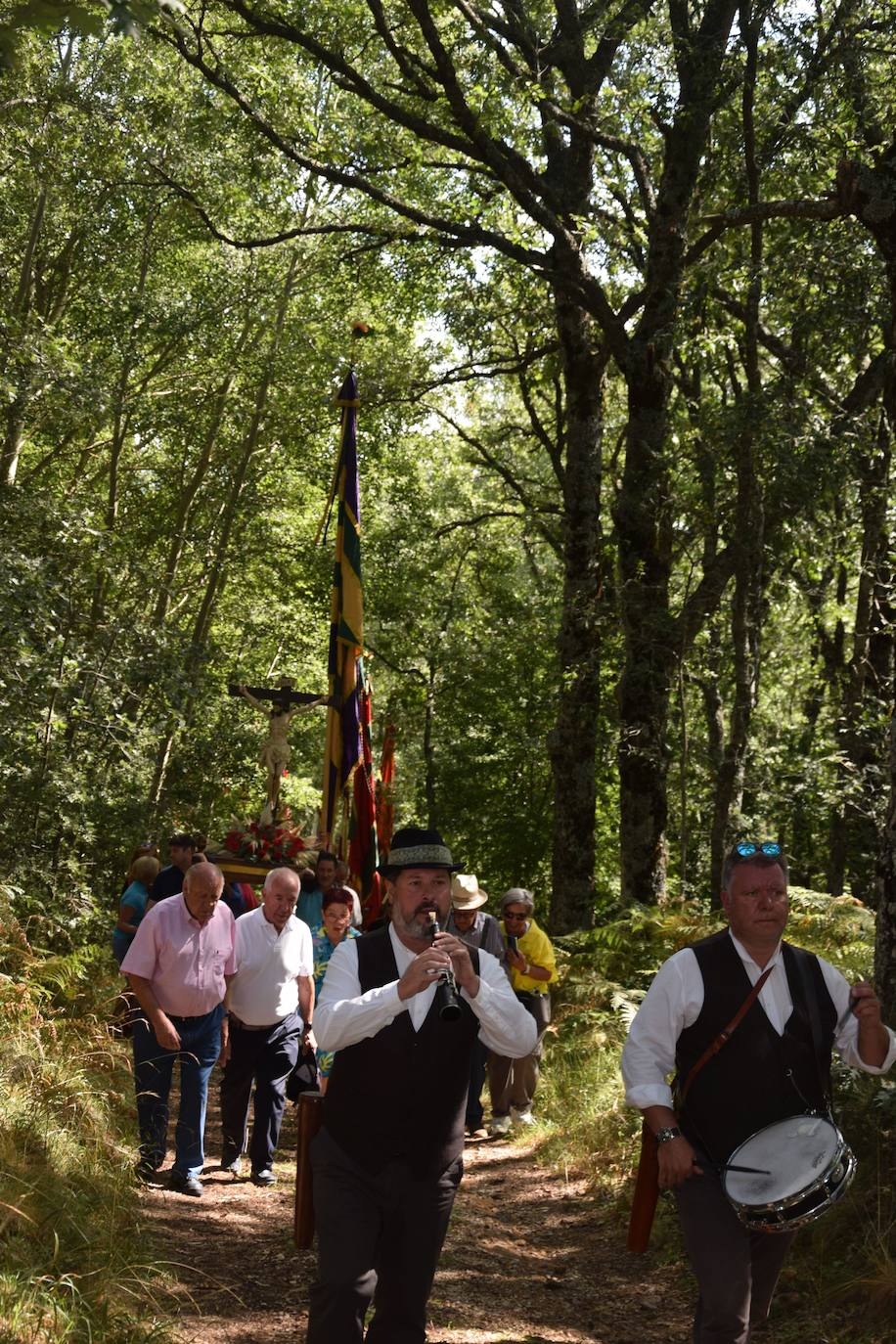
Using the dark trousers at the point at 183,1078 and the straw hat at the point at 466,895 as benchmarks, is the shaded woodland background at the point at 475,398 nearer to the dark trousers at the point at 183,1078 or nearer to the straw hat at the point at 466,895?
the straw hat at the point at 466,895

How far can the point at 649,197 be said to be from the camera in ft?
55.2

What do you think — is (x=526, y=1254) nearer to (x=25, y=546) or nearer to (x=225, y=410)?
(x=25, y=546)

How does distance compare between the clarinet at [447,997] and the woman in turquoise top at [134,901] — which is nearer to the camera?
the clarinet at [447,997]

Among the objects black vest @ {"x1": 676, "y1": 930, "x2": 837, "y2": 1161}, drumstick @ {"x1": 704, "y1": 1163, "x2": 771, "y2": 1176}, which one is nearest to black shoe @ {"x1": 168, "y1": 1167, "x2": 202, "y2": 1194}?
black vest @ {"x1": 676, "y1": 930, "x2": 837, "y2": 1161}

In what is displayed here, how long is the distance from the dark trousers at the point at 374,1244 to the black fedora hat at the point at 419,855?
3.22 ft

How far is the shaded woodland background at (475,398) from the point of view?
543 inches

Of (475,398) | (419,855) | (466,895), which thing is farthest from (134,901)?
(475,398)

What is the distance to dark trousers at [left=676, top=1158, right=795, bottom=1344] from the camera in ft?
15.6

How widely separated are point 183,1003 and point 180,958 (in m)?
0.31

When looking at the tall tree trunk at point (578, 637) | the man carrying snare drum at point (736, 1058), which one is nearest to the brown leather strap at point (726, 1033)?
the man carrying snare drum at point (736, 1058)

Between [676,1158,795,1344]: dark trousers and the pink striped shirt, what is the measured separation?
4382mm

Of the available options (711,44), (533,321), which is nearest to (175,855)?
(711,44)

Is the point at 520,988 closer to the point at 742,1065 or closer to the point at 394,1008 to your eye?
the point at 742,1065

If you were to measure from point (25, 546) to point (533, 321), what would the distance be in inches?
344
